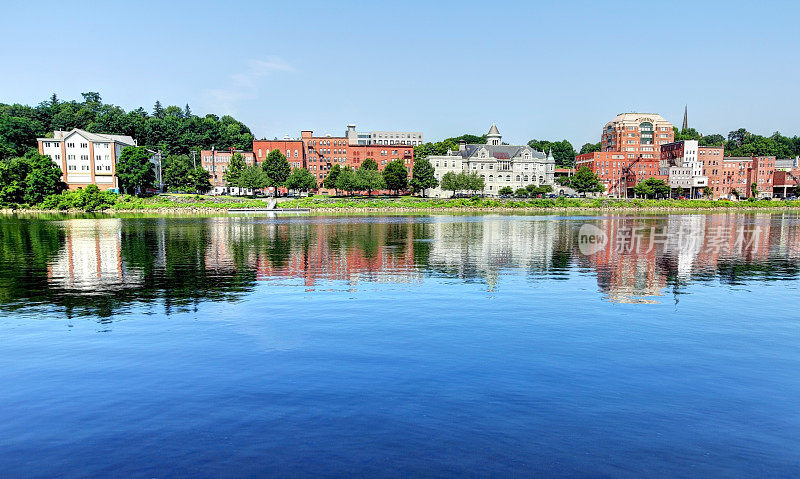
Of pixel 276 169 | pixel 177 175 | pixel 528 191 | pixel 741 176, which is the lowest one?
pixel 528 191

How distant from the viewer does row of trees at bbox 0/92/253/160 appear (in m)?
152

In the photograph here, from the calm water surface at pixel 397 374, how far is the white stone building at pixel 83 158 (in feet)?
343

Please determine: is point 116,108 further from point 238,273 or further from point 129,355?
point 129,355

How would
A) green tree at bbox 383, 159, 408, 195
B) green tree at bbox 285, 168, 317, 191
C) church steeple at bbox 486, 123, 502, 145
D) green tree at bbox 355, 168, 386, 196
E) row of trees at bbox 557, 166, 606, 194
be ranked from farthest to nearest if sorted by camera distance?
church steeple at bbox 486, 123, 502, 145 → row of trees at bbox 557, 166, 606, 194 → green tree at bbox 383, 159, 408, 195 → green tree at bbox 355, 168, 386, 196 → green tree at bbox 285, 168, 317, 191

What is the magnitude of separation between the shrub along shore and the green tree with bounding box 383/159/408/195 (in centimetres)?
399

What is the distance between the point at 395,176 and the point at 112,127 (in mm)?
95109

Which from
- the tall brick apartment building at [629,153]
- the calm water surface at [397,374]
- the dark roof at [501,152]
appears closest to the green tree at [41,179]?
the calm water surface at [397,374]

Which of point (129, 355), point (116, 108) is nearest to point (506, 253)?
point (129, 355)

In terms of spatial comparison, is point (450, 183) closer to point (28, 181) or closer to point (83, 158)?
point (83, 158)

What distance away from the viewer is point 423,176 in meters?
142

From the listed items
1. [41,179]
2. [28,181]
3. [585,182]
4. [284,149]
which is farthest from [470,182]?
[28,181]

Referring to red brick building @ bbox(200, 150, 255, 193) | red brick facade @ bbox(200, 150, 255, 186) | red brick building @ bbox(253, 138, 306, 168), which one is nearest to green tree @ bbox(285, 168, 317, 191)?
red brick building @ bbox(253, 138, 306, 168)

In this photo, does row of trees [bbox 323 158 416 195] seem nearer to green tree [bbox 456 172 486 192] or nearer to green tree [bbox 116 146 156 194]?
green tree [bbox 456 172 486 192]

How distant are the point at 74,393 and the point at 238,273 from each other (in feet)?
57.5
